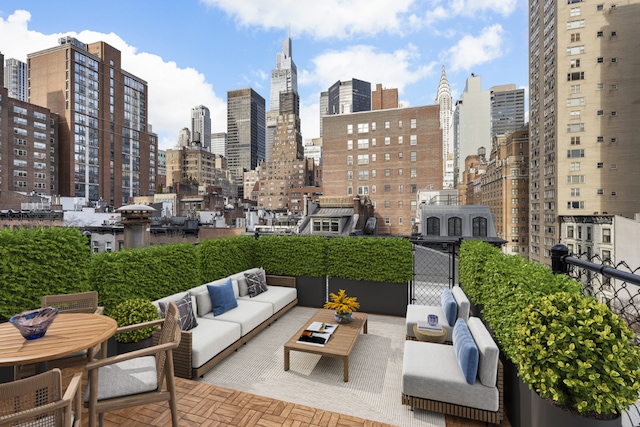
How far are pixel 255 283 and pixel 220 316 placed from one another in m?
1.72

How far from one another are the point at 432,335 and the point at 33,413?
499 centimetres

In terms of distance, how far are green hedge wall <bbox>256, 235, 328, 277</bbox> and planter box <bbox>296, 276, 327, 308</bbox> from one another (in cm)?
15

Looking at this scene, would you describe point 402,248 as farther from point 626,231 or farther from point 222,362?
point 626,231

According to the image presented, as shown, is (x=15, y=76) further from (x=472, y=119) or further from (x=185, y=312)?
(x=472, y=119)

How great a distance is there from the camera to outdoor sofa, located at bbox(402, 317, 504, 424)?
349cm

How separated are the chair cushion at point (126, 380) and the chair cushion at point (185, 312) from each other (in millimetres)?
1648

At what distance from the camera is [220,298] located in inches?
239

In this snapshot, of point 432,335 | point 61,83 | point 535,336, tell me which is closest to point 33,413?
point 535,336

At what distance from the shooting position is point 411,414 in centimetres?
385

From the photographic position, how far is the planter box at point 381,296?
7738 millimetres

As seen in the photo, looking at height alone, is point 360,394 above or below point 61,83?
below

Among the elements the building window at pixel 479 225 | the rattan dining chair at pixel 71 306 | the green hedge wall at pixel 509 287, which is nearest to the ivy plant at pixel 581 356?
the green hedge wall at pixel 509 287

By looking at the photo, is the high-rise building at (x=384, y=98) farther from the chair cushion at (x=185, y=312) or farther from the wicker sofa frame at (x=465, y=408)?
the wicker sofa frame at (x=465, y=408)

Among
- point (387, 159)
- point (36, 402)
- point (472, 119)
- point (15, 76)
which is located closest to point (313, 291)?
point (36, 402)
